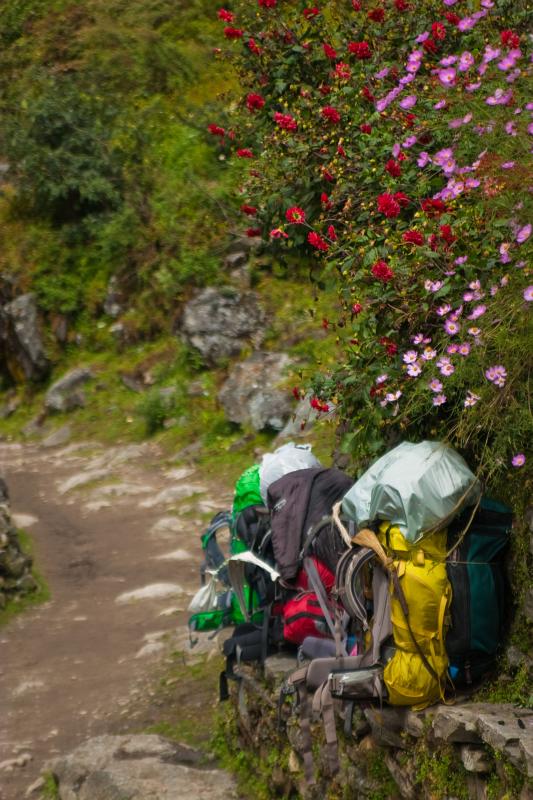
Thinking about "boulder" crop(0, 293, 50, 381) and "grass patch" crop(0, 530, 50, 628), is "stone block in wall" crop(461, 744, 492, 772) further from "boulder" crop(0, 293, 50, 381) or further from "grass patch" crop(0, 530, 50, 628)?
"boulder" crop(0, 293, 50, 381)

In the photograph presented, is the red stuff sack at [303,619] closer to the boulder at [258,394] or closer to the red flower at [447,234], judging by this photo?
the red flower at [447,234]

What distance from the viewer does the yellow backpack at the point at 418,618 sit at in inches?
144

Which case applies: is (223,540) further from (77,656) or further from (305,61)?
(305,61)

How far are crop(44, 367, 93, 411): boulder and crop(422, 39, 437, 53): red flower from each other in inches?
401

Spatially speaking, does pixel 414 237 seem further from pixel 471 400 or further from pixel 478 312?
pixel 471 400

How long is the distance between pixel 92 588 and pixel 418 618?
5.94 metres

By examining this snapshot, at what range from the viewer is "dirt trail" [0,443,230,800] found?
272 inches

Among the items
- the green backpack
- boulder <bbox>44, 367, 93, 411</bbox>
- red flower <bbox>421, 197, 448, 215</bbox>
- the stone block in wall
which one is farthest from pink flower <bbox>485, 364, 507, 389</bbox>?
boulder <bbox>44, 367, 93, 411</bbox>

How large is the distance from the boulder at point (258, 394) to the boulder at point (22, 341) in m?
4.71

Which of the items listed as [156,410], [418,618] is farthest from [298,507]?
[156,410]

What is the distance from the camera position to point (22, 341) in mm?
16688

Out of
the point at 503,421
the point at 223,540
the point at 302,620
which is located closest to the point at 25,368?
the point at 223,540

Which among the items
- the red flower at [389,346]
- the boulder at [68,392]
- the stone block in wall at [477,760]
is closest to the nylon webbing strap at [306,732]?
the stone block in wall at [477,760]

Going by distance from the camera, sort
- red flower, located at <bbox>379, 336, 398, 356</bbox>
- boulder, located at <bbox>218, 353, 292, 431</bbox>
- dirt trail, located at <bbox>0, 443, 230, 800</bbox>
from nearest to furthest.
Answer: red flower, located at <bbox>379, 336, 398, 356</bbox> < dirt trail, located at <bbox>0, 443, 230, 800</bbox> < boulder, located at <bbox>218, 353, 292, 431</bbox>
